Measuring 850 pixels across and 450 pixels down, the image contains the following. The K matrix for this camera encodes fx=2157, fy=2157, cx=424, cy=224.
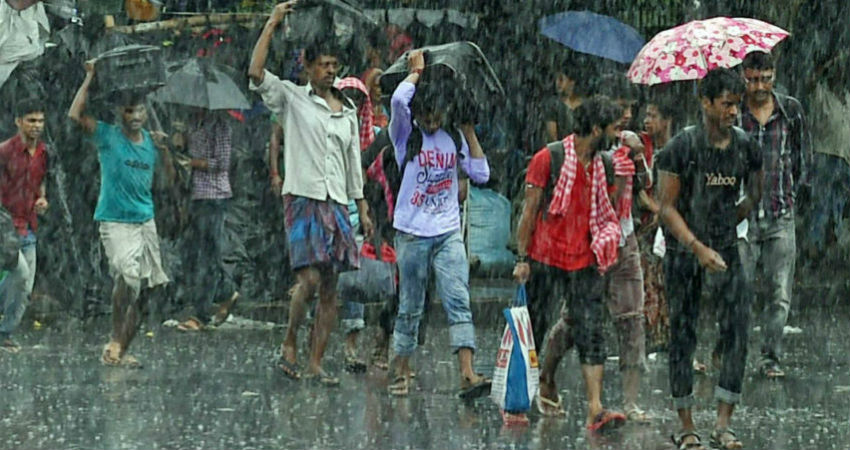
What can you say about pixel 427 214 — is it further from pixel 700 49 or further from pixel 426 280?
pixel 700 49

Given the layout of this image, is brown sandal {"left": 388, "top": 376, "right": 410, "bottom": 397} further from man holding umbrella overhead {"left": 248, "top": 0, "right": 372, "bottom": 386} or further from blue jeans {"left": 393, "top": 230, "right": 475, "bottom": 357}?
man holding umbrella overhead {"left": 248, "top": 0, "right": 372, "bottom": 386}

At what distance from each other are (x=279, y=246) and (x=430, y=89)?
17.8 ft

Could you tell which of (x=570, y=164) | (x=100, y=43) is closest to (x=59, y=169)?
(x=100, y=43)

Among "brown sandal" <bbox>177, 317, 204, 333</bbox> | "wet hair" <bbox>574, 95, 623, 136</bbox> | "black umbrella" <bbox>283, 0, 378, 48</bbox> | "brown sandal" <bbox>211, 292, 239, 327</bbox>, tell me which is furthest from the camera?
"brown sandal" <bbox>211, 292, 239, 327</bbox>

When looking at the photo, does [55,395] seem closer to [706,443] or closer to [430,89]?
[430,89]

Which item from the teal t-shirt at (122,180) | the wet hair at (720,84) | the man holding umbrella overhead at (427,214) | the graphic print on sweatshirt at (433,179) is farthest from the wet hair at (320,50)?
the wet hair at (720,84)

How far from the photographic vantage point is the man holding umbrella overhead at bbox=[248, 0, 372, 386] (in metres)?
12.3

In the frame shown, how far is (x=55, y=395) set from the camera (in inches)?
460

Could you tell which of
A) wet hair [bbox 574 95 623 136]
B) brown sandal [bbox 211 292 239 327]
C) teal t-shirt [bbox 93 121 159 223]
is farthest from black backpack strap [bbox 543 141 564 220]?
brown sandal [bbox 211 292 239 327]

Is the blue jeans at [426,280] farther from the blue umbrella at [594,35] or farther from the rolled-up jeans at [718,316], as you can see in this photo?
the blue umbrella at [594,35]

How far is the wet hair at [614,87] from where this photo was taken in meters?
11.1

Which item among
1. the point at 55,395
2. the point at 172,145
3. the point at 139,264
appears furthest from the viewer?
the point at 172,145

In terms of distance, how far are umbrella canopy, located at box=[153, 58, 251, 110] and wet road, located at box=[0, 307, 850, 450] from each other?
1.87m

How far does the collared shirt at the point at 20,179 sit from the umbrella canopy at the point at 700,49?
14.5ft
